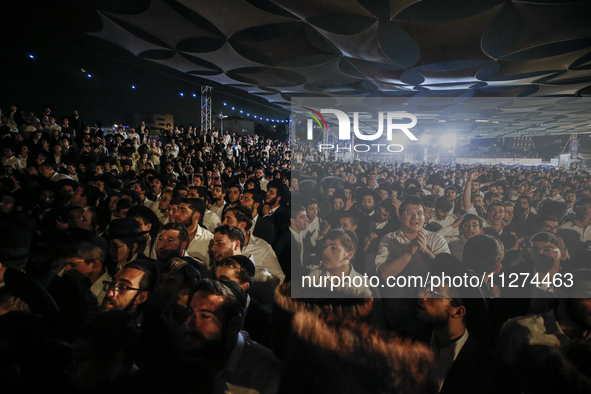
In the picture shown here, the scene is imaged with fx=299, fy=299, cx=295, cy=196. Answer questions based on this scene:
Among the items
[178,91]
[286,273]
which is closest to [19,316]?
[286,273]

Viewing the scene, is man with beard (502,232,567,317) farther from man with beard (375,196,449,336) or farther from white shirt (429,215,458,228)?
white shirt (429,215,458,228)

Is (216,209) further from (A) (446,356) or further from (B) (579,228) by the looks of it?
(B) (579,228)

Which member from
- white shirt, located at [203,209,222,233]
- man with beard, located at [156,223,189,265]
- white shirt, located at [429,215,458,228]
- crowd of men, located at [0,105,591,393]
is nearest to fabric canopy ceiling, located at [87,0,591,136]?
white shirt, located at [429,215,458,228]

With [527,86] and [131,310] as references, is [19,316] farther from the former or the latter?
[527,86]

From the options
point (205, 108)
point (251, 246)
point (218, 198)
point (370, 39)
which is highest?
point (370, 39)

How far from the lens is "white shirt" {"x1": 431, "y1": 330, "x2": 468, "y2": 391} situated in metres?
1.72

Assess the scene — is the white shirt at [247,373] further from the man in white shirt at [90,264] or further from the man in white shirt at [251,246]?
the man in white shirt at [251,246]

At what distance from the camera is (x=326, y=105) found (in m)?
18.0

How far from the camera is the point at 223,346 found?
5.49 ft

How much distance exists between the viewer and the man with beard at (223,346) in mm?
1660

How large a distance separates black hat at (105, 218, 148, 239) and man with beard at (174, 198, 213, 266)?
57 centimetres

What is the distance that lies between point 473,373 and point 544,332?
60 centimetres

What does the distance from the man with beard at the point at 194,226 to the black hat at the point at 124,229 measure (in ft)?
1.85

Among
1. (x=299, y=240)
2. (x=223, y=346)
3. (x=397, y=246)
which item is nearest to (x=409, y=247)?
(x=397, y=246)
